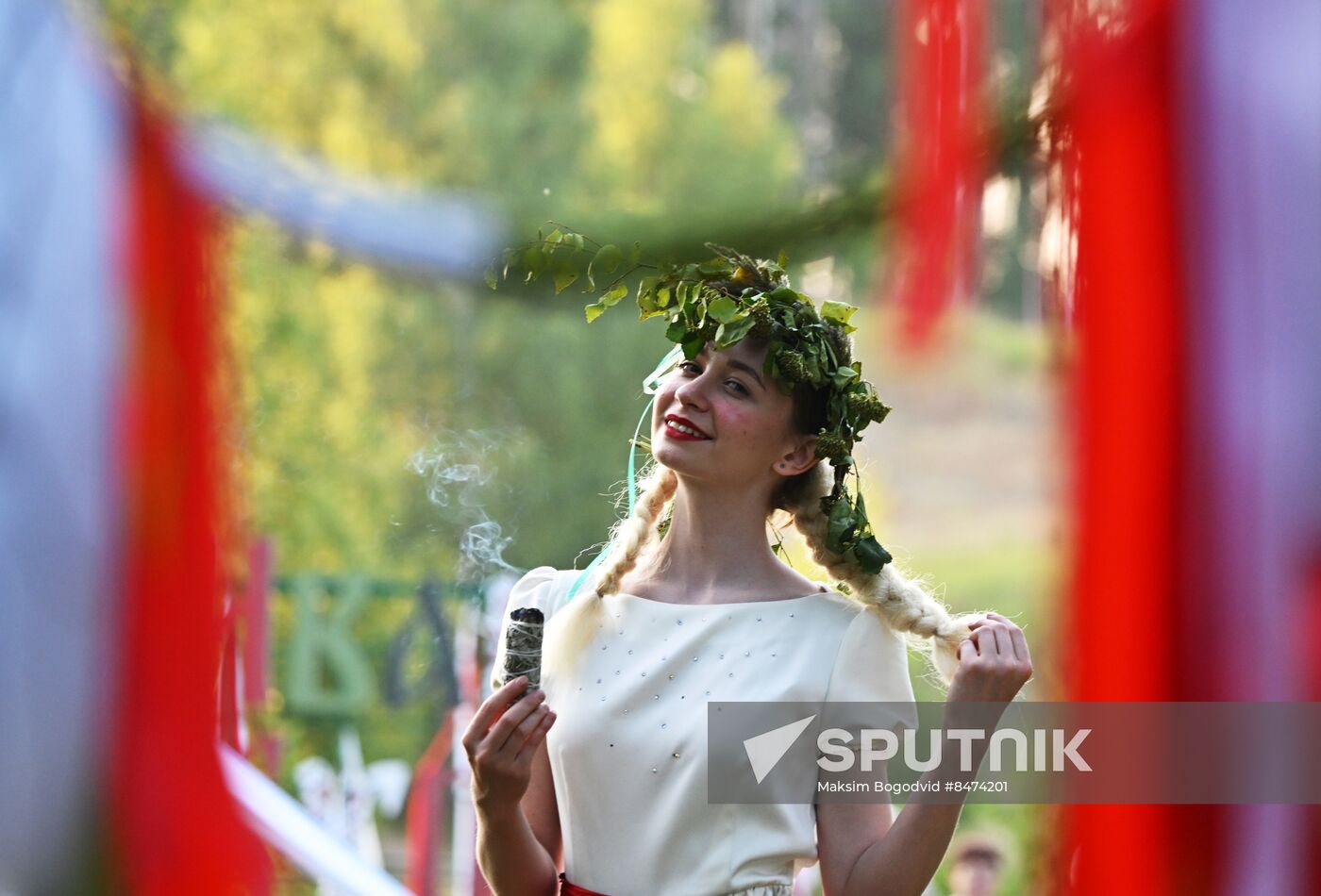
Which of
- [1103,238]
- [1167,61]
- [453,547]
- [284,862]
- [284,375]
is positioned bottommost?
[284,862]

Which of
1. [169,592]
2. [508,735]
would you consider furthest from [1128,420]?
[169,592]

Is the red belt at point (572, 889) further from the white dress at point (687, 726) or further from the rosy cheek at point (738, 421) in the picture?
the rosy cheek at point (738, 421)

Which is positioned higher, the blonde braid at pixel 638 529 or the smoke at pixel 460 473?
the smoke at pixel 460 473

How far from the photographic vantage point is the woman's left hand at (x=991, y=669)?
1693mm

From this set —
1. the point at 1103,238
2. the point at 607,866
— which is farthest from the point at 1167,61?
the point at 607,866

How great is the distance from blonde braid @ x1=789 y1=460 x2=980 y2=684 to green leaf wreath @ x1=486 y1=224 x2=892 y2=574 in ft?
0.08

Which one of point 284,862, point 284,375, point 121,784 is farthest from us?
point 284,375

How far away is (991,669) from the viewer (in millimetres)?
1694

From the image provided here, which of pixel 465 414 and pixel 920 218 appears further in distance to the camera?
pixel 465 414

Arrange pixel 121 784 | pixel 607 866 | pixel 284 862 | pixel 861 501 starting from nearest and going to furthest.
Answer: pixel 121 784, pixel 607 866, pixel 861 501, pixel 284 862

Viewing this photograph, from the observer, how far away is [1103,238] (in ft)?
4.72

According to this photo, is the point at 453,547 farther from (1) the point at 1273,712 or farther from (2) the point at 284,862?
(1) the point at 1273,712

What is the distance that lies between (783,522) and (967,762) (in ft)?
1.69
